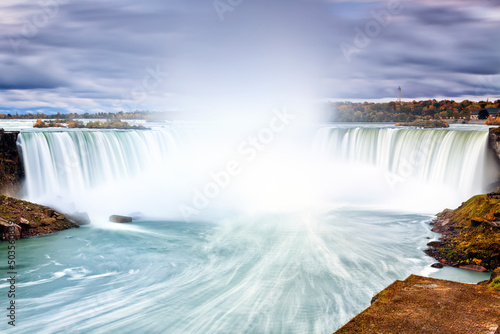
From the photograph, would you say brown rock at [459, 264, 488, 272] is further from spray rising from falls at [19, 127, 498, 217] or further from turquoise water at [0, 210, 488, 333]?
spray rising from falls at [19, 127, 498, 217]

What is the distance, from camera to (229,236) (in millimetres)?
17578

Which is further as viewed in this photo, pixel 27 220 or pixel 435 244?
pixel 27 220

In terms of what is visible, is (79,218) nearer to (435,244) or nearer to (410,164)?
(435,244)

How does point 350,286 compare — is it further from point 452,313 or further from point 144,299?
point 452,313

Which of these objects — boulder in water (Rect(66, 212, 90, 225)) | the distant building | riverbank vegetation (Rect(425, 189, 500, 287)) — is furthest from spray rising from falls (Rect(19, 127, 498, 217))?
the distant building

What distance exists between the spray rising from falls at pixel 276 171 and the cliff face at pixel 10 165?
0.42 metres

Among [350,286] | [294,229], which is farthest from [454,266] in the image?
[294,229]

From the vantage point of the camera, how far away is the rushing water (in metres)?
10.0

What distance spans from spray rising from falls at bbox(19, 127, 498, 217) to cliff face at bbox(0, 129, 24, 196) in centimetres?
42

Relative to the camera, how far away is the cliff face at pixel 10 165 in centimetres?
2141

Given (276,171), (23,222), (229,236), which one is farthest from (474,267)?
(276,171)

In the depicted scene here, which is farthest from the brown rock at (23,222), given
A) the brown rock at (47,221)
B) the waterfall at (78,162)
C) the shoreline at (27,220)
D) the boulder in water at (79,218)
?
the waterfall at (78,162)

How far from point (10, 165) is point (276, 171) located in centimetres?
2066

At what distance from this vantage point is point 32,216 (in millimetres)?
17250
